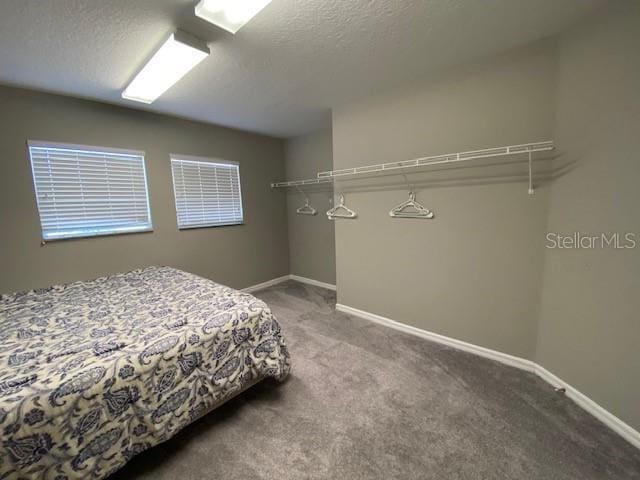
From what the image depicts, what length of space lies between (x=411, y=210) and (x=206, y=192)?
270 centimetres

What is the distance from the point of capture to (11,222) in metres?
2.20

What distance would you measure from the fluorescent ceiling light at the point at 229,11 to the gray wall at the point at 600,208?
6.08 feet

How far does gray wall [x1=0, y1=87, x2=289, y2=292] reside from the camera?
2.21 metres

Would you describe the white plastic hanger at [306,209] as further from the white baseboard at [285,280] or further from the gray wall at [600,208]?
the gray wall at [600,208]

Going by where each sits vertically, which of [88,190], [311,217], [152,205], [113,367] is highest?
[88,190]

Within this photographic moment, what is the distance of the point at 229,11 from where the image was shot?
135 centimetres

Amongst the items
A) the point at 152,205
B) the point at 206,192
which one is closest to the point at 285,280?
the point at 206,192

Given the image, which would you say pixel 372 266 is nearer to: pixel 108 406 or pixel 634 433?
pixel 634 433

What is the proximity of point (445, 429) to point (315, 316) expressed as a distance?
1.76 meters

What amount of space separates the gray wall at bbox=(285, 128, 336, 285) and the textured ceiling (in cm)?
142

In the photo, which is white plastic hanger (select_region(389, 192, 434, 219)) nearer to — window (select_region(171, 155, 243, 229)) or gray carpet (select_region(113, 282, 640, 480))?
gray carpet (select_region(113, 282, 640, 480))

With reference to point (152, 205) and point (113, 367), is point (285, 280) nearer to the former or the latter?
point (152, 205)

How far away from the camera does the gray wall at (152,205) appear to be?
2211 millimetres

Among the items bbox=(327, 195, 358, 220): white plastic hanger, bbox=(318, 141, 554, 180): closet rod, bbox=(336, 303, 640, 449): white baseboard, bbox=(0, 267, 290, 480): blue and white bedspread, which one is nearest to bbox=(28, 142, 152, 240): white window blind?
bbox=(0, 267, 290, 480): blue and white bedspread
